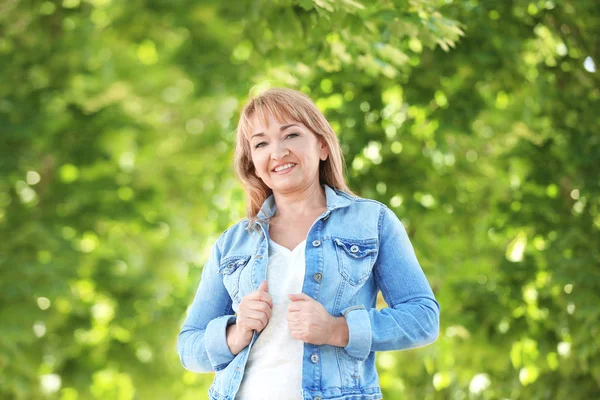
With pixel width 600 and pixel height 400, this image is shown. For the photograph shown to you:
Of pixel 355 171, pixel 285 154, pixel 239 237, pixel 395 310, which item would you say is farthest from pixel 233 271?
pixel 355 171

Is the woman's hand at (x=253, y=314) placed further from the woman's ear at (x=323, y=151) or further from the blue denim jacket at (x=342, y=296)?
the woman's ear at (x=323, y=151)

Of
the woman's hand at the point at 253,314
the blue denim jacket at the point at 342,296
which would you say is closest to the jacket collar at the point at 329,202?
the blue denim jacket at the point at 342,296

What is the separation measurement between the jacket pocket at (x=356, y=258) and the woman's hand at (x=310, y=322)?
0.40 feet

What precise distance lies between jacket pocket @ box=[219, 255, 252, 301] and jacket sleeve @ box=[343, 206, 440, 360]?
28 cm

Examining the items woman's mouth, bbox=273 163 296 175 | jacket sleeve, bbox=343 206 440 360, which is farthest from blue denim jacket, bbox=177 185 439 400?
woman's mouth, bbox=273 163 296 175

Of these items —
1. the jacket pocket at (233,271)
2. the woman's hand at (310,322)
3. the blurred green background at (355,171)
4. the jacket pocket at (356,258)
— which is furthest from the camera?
the blurred green background at (355,171)

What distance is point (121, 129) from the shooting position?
6426 millimetres

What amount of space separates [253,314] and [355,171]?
286 centimetres

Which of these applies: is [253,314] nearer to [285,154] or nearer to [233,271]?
[233,271]

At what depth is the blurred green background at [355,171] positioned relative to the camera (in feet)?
14.7

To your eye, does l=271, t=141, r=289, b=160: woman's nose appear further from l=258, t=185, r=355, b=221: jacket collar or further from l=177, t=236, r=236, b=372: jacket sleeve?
l=177, t=236, r=236, b=372: jacket sleeve

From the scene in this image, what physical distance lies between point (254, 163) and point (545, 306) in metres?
3.24

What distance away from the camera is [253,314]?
184 centimetres

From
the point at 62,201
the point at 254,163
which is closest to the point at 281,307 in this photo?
the point at 254,163
